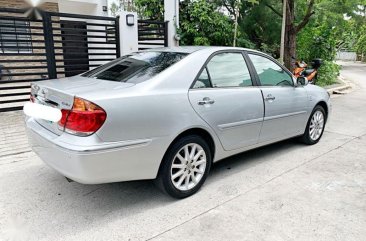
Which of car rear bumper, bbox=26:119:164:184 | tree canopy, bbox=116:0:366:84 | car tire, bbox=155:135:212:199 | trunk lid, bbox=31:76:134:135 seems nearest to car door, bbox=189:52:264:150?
car tire, bbox=155:135:212:199

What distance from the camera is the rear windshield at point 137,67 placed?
321 centimetres

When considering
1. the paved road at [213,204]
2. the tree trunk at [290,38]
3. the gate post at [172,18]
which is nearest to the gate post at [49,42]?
the paved road at [213,204]

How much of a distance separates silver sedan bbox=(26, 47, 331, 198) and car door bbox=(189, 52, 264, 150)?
0.01 meters

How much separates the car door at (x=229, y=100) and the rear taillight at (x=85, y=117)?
0.96m

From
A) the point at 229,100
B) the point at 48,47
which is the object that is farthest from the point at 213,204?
the point at 48,47

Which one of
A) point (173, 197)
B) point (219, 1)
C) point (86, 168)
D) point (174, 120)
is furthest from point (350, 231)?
point (219, 1)

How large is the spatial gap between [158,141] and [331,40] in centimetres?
1245

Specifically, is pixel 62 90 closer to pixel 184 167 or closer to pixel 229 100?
pixel 184 167

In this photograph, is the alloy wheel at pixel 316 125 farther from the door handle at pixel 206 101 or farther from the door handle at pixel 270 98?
the door handle at pixel 206 101

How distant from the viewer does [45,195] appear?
3342 millimetres

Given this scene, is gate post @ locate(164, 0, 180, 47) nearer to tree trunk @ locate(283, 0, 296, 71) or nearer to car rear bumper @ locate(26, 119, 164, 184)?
tree trunk @ locate(283, 0, 296, 71)

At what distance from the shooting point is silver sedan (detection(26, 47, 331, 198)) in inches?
104

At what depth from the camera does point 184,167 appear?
3197mm

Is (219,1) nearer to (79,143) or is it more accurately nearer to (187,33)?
(187,33)
